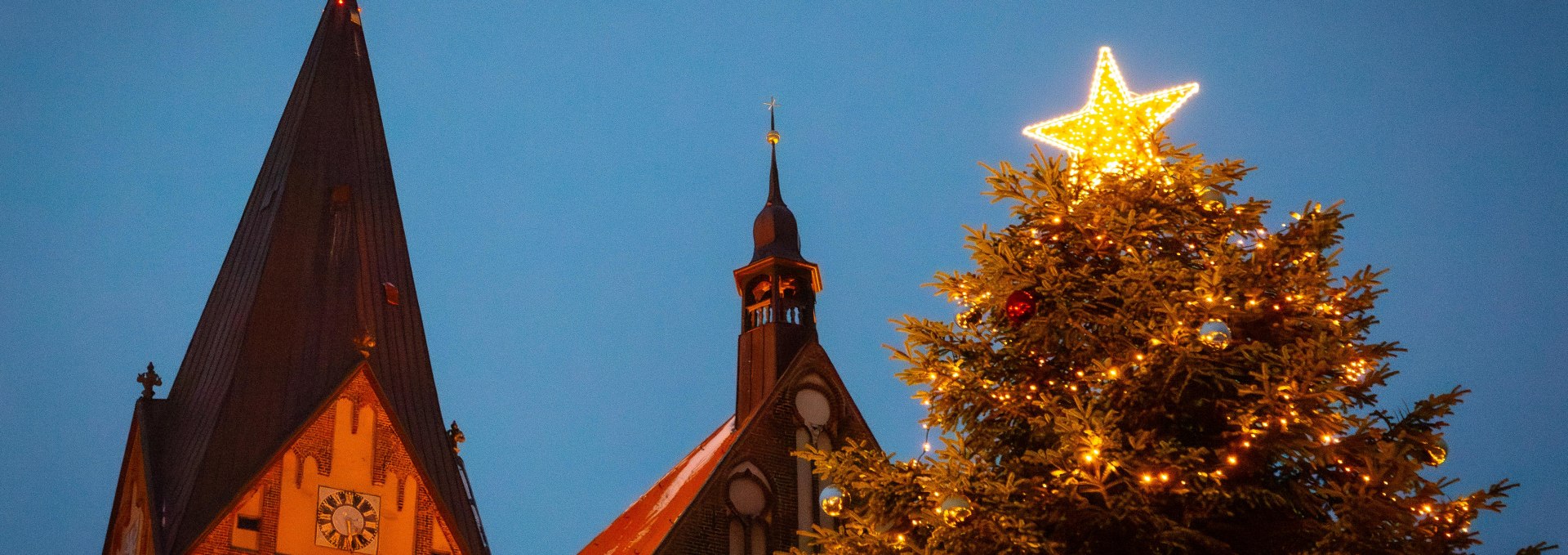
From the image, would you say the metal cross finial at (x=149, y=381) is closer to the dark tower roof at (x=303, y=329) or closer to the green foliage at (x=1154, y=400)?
the dark tower roof at (x=303, y=329)

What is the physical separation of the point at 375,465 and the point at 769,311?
833 centimetres

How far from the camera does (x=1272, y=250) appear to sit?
11422 millimetres

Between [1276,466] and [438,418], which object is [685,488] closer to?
[438,418]

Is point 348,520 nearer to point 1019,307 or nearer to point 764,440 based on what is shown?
point 764,440

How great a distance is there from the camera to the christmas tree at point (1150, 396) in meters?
10.8

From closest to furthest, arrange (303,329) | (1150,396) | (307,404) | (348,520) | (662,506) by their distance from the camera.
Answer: (1150,396), (348,520), (307,404), (303,329), (662,506)

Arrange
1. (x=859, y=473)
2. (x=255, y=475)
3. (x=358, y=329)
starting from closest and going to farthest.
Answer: (x=859, y=473)
(x=255, y=475)
(x=358, y=329)

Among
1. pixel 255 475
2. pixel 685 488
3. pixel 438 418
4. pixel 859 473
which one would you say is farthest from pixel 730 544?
pixel 859 473

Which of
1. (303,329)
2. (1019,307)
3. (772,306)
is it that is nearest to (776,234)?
(772,306)

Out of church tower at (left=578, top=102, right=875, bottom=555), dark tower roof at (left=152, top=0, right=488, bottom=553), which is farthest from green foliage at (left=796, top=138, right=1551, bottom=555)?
dark tower roof at (left=152, top=0, right=488, bottom=553)

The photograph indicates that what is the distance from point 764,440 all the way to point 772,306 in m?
3.79

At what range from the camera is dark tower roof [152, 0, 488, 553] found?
26.3 m

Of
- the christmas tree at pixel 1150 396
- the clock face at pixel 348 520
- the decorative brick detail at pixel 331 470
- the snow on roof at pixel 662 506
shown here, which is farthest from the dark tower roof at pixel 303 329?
the christmas tree at pixel 1150 396

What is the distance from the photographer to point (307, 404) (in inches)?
1056
